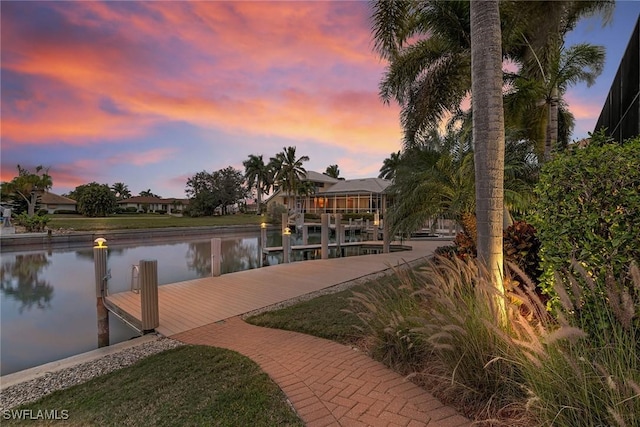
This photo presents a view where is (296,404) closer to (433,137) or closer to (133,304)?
(133,304)

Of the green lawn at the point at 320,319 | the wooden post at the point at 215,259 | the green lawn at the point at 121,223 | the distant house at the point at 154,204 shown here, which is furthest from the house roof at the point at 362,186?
the distant house at the point at 154,204

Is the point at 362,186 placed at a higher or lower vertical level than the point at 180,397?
higher

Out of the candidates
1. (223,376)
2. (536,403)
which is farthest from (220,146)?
(536,403)

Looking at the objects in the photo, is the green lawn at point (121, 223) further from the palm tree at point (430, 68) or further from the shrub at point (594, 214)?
the shrub at point (594, 214)

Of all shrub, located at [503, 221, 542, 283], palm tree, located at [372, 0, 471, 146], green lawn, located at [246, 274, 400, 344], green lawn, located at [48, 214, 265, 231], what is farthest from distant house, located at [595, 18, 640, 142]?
green lawn, located at [48, 214, 265, 231]

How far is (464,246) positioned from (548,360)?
4.92m

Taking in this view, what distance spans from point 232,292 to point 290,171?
37763mm

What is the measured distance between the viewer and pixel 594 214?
2729 mm

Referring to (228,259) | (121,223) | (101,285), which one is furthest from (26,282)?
(121,223)

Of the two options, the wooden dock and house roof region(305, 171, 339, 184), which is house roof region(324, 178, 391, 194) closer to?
house roof region(305, 171, 339, 184)

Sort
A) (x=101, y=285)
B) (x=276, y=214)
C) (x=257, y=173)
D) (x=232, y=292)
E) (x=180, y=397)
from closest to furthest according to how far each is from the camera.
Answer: (x=180, y=397), (x=101, y=285), (x=232, y=292), (x=276, y=214), (x=257, y=173)

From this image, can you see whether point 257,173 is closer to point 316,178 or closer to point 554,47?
point 316,178

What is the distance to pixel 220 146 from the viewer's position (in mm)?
25641

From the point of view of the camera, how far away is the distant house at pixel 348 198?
35531mm
